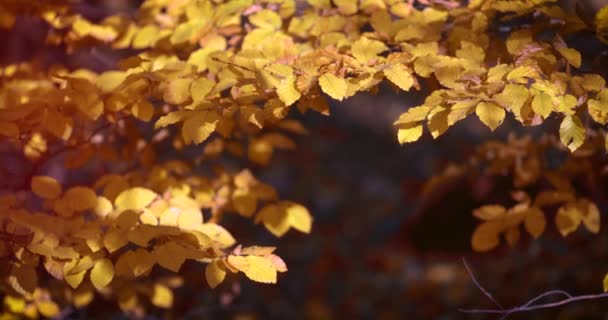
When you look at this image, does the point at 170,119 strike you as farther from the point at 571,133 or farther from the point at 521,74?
the point at 571,133

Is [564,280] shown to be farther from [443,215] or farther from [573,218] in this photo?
[573,218]

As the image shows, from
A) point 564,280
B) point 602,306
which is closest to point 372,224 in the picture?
point 564,280

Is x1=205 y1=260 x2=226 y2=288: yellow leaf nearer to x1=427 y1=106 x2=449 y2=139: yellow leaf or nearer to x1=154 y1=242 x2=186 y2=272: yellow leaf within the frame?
x1=154 y1=242 x2=186 y2=272: yellow leaf

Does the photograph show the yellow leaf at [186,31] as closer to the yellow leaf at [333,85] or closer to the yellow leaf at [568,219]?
the yellow leaf at [333,85]

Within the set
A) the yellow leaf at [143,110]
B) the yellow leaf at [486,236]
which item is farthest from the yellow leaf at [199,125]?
the yellow leaf at [486,236]

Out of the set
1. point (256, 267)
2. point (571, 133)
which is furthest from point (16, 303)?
point (571, 133)

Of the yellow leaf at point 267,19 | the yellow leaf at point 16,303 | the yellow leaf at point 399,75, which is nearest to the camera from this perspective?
the yellow leaf at point 399,75

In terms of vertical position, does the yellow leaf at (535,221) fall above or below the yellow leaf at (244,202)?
below

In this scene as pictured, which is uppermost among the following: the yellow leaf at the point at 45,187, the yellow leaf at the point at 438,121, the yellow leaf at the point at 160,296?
the yellow leaf at the point at 438,121
